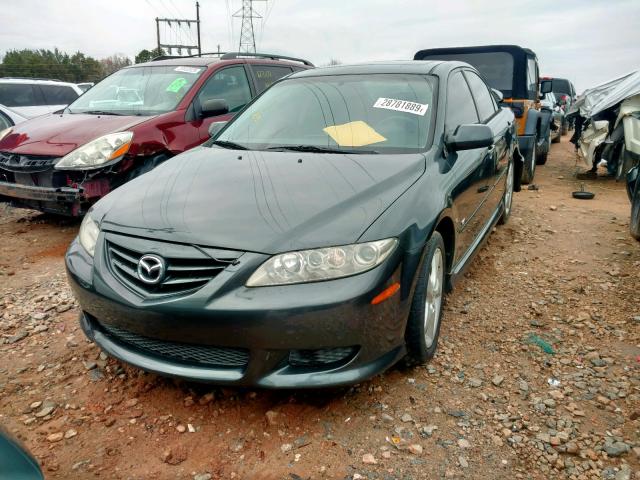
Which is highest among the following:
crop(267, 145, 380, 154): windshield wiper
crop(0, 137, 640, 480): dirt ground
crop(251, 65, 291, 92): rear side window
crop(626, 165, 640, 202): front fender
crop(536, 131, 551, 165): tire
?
crop(251, 65, 291, 92): rear side window

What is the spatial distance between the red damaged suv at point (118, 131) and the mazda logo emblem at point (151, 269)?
2.58m

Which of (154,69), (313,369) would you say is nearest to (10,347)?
(313,369)

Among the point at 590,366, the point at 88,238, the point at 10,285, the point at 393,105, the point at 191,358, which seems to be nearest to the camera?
the point at 191,358

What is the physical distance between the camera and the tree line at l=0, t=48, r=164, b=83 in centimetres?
4238

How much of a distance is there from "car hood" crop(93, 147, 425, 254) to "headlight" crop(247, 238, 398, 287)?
38mm

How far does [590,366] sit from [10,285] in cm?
395

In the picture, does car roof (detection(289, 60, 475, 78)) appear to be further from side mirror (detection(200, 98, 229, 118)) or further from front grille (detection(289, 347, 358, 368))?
front grille (detection(289, 347, 358, 368))

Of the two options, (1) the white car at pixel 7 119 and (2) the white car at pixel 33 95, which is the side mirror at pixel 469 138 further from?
(2) the white car at pixel 33 95

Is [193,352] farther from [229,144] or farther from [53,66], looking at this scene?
[53,66]

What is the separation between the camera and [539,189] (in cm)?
784

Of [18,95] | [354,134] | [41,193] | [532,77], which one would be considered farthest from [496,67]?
[18,95]

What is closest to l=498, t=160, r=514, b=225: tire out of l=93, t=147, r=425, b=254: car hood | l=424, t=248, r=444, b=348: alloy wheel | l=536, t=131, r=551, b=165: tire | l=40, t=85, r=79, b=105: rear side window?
l=424, t=248, r=444, b=348: alloy wheel

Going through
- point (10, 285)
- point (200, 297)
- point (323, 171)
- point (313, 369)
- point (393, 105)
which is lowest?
point (10, 285)

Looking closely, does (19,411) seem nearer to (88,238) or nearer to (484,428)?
(88,238)
